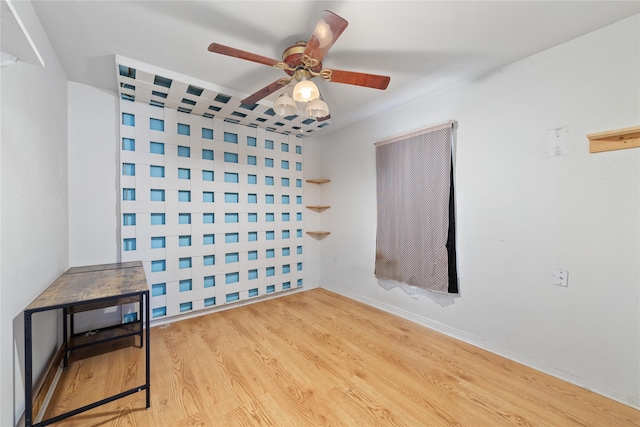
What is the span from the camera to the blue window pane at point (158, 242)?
2.69 metres

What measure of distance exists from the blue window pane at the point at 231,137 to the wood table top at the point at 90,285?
1.70 m

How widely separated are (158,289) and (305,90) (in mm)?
2487

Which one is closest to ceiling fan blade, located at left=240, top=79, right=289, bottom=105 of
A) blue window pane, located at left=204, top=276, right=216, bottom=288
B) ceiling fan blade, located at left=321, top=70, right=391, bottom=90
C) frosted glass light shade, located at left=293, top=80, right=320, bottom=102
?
frosted glass light shade, located at left=293, top=80, right=320, bottom=102

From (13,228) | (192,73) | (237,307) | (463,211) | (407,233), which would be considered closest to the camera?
(13,228)

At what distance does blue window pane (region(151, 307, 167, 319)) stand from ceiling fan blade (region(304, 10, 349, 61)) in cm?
278

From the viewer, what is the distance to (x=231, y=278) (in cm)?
321

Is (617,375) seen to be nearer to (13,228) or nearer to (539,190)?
(539,190)

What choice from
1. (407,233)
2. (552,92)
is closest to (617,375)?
(407,233)

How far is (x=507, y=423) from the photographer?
4.81ft

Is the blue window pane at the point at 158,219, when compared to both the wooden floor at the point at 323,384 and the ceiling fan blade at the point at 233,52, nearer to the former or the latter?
the wooden floor at the point at 323,384

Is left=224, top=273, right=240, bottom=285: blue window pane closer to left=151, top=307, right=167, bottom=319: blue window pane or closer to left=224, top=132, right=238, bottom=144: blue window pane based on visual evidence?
left=151, top=307, right=167, bottom=319: blue window pane

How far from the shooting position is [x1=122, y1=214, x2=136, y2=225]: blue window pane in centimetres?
253

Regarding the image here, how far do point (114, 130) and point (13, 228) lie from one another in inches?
62.2

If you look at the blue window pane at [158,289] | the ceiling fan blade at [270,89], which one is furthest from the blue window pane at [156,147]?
the blue window pane at [158,289]
